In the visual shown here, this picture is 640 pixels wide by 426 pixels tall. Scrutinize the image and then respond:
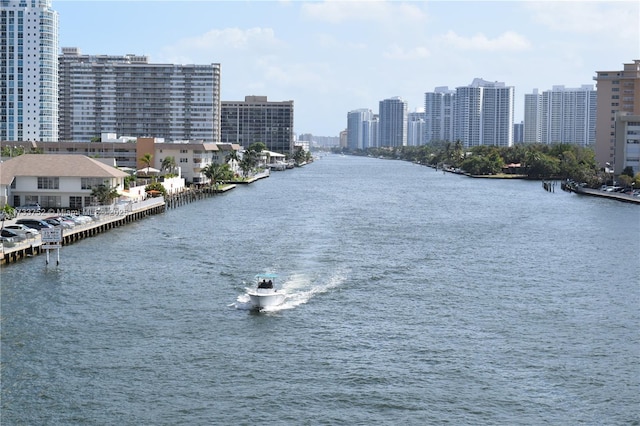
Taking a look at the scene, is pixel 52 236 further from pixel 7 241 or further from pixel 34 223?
pixel 34 223

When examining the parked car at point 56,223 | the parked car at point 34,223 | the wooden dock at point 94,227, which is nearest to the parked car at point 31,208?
the wooden dock at point 94,227

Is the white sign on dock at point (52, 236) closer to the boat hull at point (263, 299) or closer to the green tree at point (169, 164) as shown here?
the boat hull at point (263, 299)

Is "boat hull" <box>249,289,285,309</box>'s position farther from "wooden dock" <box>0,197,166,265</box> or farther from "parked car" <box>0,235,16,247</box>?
"parked car" <box>0,235,16,247</box>

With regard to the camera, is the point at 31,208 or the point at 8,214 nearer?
the point at 8,214

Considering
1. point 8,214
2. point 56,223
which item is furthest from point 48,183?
point 56,223

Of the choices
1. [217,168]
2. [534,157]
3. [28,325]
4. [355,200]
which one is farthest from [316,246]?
[534,157]
